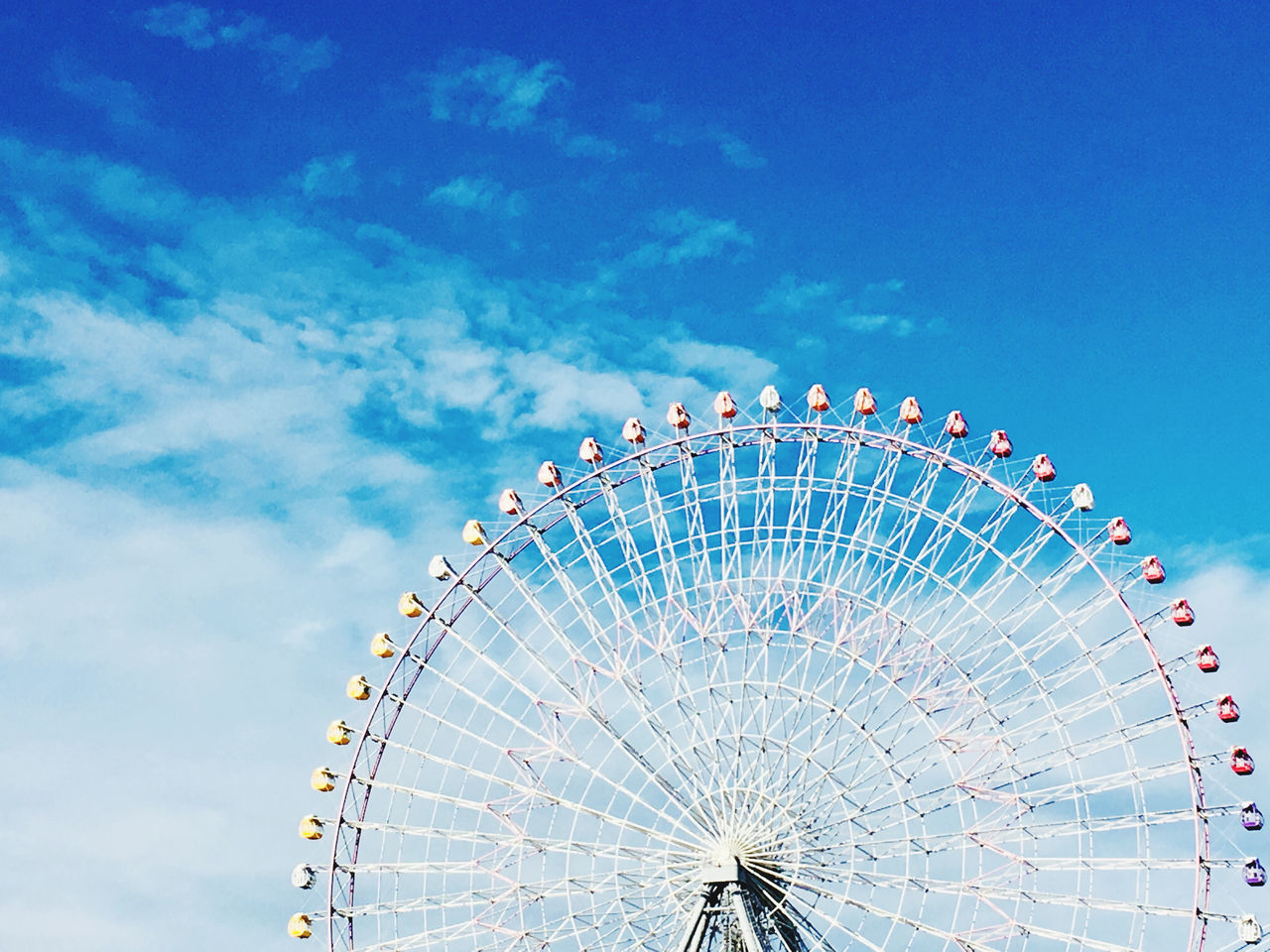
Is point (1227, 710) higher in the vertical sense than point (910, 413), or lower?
lower

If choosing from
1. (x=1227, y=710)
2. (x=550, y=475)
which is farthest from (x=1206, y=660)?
(x=550, y=475)

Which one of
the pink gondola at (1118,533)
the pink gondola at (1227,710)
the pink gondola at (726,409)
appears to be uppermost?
the pink gondola at (726,409)

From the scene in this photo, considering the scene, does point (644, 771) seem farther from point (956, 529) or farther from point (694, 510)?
point (956, 529)

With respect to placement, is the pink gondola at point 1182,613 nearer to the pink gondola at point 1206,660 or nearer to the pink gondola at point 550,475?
the pink gondola at point 1206,660

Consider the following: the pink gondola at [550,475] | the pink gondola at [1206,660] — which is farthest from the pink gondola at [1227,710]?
the pink gondola at [550,475]

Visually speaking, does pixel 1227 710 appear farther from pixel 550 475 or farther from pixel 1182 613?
pixel 550 475

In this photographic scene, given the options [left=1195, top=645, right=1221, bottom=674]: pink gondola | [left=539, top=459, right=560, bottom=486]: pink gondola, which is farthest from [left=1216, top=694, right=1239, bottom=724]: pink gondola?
[left=539, top=459, right=560, bottom=486]: pink gondola

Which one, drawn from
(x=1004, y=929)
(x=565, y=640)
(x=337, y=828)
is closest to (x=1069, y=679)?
(x=1004, y=929)

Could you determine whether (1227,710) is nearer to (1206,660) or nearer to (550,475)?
(1206,660)

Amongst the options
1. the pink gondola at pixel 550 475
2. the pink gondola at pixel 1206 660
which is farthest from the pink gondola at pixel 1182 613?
the pink gondola at pixel 550 475

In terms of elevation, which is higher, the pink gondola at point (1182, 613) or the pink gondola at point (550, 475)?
the pink gondola at point (550, 475)

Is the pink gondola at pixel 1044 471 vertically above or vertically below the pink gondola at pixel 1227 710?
above

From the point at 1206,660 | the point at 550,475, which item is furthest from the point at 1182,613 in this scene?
the point at 550,475

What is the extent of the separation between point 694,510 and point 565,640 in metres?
5.99
